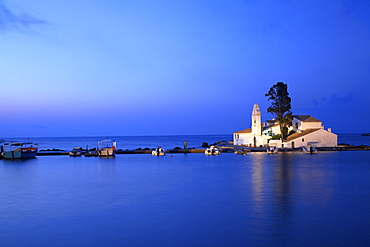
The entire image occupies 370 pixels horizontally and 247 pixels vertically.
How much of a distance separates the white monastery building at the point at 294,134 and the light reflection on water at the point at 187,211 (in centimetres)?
3442

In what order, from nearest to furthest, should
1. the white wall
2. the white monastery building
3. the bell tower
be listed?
the white wall < the white monastery building < the bell tower

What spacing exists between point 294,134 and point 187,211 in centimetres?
5635

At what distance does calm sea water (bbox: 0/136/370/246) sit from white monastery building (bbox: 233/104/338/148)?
1357 inches

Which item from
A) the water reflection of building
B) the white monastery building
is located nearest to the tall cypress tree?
the white monastery building

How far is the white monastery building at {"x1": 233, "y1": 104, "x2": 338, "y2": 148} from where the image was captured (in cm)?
6681

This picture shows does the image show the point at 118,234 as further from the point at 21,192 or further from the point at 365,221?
the point at 21,192

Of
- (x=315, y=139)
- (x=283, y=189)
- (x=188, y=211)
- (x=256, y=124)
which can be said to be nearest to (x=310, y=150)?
(x=315, y=139)

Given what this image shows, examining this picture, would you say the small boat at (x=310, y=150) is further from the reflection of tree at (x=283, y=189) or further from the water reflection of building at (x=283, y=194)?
the reflection of tree at (x=283, y=189)

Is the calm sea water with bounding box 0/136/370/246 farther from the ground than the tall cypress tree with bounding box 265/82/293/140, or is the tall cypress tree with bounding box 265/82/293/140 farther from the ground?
the tall cypress tree with bounding box 265/82/293/140

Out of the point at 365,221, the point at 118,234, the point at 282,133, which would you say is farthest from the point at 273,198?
the point at 282,133

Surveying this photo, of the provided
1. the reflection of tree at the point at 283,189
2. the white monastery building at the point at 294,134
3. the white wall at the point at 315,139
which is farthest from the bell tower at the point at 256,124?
the reflection of tree at the point at 283,189

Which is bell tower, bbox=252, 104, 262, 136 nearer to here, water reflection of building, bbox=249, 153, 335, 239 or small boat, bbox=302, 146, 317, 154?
small boat, bbox=302, 146, 317, 154

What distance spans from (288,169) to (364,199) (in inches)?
650

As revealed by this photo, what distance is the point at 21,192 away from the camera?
26.2 m
